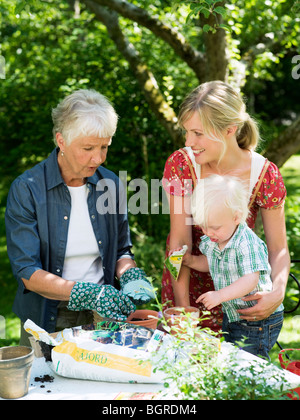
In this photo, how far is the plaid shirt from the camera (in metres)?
2.13

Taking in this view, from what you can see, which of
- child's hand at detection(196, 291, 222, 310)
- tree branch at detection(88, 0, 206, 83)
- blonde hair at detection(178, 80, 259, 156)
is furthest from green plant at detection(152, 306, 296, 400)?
tree branch at detection(88, 0, 206, 83)

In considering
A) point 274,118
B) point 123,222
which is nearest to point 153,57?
point 123,222

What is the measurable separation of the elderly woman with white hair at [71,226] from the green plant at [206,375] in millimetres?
501

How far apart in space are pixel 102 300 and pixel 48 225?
518mm

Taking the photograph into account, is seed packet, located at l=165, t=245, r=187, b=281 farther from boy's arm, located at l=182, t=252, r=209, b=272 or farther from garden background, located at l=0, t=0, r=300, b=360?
garden background, located at l=0, t=0, r=300, b=360

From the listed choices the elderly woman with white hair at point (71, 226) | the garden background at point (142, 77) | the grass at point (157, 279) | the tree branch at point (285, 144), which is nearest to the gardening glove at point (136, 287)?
the elderly woman with white hair at point (71, 226)

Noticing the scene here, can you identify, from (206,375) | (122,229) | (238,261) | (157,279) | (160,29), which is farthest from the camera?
(157,279)

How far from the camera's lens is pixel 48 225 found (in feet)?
7.79

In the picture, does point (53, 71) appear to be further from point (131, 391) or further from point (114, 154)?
point (131, 391)

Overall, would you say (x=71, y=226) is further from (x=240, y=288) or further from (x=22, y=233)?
(x=240, y=288)

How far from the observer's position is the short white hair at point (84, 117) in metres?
2.28

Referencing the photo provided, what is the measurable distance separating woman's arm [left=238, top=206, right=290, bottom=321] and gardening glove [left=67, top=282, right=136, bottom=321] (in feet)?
1.63

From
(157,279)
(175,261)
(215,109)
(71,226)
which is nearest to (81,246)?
(71,226)

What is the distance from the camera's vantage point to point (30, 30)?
7578 millimetres
